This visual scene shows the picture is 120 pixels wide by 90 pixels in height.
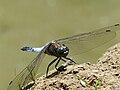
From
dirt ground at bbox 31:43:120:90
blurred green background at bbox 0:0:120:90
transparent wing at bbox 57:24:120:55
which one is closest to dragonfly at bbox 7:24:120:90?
transparent wing at bbox 57:24:120:55

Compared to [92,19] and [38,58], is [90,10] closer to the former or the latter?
[92,19]

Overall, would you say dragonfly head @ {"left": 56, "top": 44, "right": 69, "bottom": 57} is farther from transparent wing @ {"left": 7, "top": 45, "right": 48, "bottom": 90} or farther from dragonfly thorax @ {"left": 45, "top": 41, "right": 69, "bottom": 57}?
transparent wing @ {"left": 7, "top": 45, "right": 48, "bottom": 90}

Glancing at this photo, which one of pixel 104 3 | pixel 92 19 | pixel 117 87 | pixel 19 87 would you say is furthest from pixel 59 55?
pixel 104 3

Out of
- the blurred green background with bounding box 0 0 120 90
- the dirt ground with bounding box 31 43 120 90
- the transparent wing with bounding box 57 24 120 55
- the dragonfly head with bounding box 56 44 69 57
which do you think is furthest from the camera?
the blurred green background with bounding box 0 0 120 90

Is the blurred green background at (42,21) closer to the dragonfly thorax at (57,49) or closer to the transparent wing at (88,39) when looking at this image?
the transparent wing at (88,39)

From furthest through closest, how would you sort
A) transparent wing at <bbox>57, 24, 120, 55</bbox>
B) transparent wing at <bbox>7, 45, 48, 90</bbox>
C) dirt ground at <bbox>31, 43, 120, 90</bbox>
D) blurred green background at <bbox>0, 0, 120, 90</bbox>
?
1. blurred green background at <bbox>0, 0, 120, 90</bbox>
2. transparent wing at <bbox>57, 24, 120, 55</bbox>
3. transparent wing at <bbox>7, 45, 48, 90</bbox>
4. dirt ground at <bbox>31, 43, 120, 90</bbox>

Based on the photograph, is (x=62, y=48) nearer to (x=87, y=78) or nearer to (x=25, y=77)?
(x=25, y=77)

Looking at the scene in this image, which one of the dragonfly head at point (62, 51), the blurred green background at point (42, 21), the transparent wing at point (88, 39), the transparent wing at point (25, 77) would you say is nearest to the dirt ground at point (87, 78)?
the transparent wing at point (25, 77)

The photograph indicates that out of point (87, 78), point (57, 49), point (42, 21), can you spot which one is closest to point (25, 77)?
point (57, 49)
